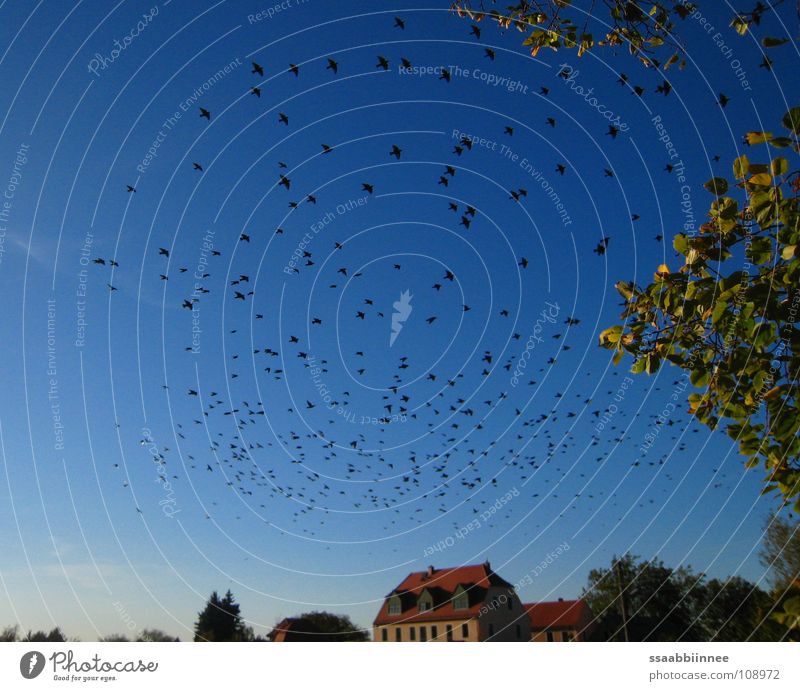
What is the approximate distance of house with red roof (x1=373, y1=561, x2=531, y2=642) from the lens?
21.7 m

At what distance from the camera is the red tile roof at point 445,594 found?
25.5 metres

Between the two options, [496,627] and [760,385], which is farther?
[496,627]

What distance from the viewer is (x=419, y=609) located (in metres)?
28.4

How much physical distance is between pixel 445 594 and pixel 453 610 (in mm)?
1502

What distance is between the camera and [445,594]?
29.9 m

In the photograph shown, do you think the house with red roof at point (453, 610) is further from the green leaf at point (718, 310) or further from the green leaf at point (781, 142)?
the green leaf at point (781, 142)

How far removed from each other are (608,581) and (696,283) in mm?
39357

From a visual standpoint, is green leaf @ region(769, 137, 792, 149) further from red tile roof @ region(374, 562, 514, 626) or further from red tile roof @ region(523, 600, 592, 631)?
red tile roof @ region(523, 600, 592, 631)

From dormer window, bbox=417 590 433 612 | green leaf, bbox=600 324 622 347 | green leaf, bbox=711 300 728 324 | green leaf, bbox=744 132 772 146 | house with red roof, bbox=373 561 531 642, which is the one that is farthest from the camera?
dormer window, bbox=417 590 433 612

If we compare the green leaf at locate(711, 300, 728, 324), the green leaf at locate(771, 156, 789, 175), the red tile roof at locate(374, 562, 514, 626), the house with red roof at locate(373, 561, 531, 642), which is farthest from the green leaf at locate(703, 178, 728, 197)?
the red tile roof at locate(374, 562, 514, 626)

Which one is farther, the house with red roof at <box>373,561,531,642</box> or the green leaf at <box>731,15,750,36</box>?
the house with red roof at <box>373,561,531,642</box>
